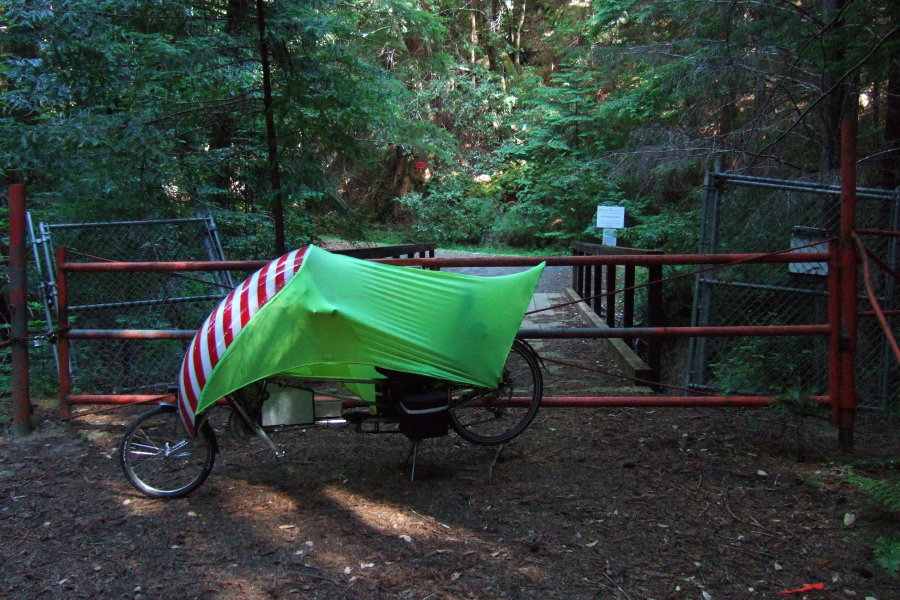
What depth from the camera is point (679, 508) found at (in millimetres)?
3531

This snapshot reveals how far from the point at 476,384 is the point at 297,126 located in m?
3.69

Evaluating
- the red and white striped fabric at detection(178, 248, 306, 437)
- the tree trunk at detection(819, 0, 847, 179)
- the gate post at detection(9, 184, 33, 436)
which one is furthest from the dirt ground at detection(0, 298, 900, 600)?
the tree trunk at detection(819, 0, 847, 179)

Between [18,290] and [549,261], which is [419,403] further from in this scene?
[18,290]

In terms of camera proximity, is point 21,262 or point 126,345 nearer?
point 21,262

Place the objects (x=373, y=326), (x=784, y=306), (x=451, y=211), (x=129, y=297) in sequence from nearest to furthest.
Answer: (x=373, y=326)
(x=784, y=306)
(x=129, y=297)
(x=451, y=211)

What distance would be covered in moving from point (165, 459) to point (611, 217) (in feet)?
38.0

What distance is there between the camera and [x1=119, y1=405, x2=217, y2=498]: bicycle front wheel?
148 inches

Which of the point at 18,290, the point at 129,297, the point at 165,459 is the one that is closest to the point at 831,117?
the point at 165,459

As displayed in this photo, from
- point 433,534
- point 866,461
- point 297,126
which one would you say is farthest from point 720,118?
Answer: point 433,534

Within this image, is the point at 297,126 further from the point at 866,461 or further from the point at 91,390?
the point at 866,461

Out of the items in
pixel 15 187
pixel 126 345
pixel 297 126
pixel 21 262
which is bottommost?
pixel 126 345

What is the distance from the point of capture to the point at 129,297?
6.32m

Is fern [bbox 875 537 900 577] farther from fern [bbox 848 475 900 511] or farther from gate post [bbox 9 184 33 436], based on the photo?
gate post [bbox 9 184 33 436]

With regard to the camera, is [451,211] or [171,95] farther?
[451,211]
